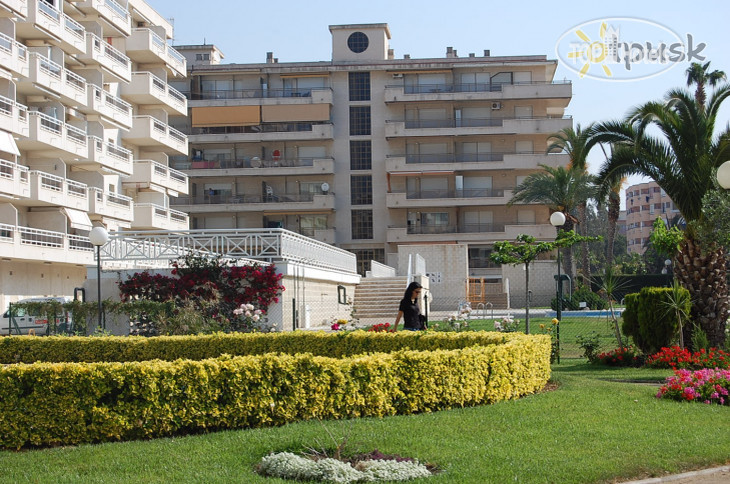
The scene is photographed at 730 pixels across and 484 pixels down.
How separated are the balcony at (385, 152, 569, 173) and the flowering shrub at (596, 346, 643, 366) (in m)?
40.9

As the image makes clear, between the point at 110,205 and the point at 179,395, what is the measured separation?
3230cm

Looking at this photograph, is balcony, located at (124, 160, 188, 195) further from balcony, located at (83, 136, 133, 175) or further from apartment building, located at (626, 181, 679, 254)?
apartment building, located at (626, 181, 679, 254)

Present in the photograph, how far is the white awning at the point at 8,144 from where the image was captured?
31603 millimetres

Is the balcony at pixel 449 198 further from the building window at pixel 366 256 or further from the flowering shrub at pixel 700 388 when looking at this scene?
the flowering shrub at pixel 700 388

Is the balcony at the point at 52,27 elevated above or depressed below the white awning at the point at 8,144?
above

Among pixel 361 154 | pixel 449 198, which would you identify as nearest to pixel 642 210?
pixel 449 198

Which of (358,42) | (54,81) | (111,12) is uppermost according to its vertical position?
(358,42)

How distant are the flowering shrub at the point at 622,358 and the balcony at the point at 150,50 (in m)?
32.3

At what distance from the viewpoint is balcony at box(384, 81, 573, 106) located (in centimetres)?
5825

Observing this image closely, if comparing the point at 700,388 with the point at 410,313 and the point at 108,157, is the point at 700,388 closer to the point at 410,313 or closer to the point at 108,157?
the point at 410,313

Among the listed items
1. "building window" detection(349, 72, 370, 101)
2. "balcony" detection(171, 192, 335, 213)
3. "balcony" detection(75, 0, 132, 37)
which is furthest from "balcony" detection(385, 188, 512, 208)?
"balcony" detection(75, 0, 132, 37)

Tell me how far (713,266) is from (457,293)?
26.1 metres

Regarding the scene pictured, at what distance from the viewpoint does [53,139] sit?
34719mm

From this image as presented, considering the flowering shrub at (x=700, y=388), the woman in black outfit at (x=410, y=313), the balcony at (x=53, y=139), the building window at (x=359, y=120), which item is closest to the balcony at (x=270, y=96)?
the building window at (x=359, y=120)
